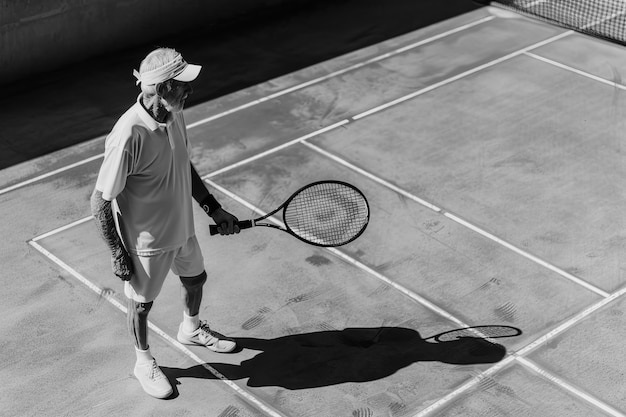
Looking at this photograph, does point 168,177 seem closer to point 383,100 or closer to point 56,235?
point 56,235

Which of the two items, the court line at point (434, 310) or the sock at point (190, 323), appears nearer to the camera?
the court line at point (434, 310)

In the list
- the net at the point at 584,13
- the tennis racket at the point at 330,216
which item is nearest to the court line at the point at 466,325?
the tennis racket at the point at 330,216

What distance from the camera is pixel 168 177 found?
6.42 meters

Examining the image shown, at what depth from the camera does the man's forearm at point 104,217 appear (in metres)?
6.18

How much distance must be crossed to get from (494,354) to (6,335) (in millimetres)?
4124

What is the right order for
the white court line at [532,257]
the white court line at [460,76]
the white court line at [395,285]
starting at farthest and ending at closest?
the white court line at [460,76]
the white court line at [532,257]
the white court line at [395,285]

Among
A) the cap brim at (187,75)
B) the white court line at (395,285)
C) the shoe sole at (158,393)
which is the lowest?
the white court line at (395,285)

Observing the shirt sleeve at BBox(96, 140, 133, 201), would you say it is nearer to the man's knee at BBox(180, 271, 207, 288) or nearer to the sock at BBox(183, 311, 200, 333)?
the man's knee at BBox(180, 271, 207, 288)

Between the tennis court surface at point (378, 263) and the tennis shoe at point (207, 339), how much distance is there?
0.10m

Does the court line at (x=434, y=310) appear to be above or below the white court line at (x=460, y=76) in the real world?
below

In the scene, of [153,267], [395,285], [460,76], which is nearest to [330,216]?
[395,285]

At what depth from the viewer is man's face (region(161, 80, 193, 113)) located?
6152mm

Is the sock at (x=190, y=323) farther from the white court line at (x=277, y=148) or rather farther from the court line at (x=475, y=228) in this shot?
the court line at (x=475, y=228)

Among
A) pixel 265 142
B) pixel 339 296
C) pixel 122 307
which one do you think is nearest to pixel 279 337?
pixel 339 296
